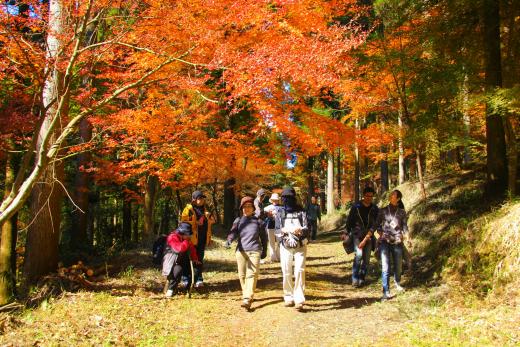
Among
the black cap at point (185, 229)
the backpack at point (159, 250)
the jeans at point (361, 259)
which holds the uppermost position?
the black cap at point (185, 229)

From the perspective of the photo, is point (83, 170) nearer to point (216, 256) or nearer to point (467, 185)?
point (216, 256)

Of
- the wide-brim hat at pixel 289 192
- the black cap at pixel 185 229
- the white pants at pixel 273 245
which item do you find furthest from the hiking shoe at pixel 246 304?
the white pants at pixel 273 245

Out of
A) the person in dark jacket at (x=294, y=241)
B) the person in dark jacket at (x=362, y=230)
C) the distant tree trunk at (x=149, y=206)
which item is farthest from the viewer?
the distant tree trunk at (x=149, y=206)

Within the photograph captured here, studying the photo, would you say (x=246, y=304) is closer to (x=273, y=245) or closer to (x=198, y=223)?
(x=198, y=223)

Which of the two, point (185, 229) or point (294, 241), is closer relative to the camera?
point (294, 241)

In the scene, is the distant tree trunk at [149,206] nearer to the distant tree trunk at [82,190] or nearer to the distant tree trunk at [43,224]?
the distant tree trunk at [82,190]

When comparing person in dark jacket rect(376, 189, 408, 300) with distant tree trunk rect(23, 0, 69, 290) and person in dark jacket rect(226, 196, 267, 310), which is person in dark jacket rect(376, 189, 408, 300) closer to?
person in dark jacket rect(226, 196, 267, 310)

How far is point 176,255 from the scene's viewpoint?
7.34 meters

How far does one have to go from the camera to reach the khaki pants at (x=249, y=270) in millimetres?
6578

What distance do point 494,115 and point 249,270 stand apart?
635cm

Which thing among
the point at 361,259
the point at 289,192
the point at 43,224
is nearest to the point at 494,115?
the point at 361,259

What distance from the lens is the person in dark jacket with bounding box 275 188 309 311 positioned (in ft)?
21.0

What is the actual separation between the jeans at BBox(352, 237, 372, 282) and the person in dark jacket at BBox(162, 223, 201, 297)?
3547mm

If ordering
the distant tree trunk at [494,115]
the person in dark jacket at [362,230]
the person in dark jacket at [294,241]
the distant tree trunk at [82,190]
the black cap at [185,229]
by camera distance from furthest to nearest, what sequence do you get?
the distant tree trunk at [82,190], the distant tree trunk at [494,115], the person in dark jacket at [362,230], the black cap at [185,229], the person in dark jacket at [294,241]
